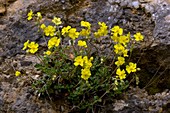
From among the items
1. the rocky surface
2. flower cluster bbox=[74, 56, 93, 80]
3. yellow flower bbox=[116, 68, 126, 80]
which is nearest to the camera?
flower cluster bbox=[74, 56, 93, 80]

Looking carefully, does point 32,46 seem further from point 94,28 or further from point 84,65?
point 94,28

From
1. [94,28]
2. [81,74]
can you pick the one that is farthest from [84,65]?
[94,28]

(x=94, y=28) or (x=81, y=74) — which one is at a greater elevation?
(x=94, y=28)

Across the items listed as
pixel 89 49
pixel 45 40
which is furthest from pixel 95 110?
pixel 45 40

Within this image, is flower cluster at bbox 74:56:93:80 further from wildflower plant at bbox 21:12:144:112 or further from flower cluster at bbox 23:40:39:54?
flower cluster at bbox 23:40:39:54

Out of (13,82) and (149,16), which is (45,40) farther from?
(149,16)

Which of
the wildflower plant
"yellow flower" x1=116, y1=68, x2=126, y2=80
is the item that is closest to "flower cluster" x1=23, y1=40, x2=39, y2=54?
the wildflower plant

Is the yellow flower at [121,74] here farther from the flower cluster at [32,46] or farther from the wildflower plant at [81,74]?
the flower cluster at [32,46]

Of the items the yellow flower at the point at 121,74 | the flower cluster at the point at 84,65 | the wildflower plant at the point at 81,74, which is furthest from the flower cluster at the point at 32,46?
the yellow flower at the point at 121,74

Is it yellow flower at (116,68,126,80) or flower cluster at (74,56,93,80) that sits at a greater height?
flower cluster at (74,56,93,80)

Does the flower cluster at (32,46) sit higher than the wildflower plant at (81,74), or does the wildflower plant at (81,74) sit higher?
the flower cluster at (32,46)
